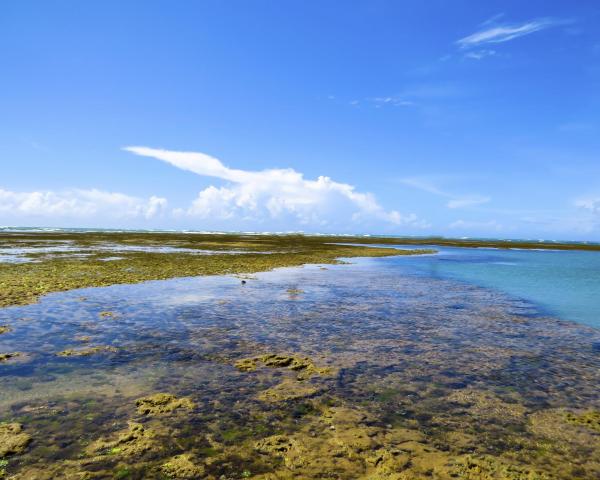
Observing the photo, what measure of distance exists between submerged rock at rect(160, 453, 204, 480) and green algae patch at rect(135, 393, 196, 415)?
1790 millimetres

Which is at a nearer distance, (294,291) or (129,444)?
(129,444)

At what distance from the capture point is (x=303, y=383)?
9.52 m

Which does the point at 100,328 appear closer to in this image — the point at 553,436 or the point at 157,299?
the point at 157,299

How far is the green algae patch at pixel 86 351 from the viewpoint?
11.1 m

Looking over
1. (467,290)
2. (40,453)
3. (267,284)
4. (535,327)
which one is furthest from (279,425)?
(467,290)

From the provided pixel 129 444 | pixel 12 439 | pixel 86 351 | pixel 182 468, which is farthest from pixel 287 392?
pixel 86 351

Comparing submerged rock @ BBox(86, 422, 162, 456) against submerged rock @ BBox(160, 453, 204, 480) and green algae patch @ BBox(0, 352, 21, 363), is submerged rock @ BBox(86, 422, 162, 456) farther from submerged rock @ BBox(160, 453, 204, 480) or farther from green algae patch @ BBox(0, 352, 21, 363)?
green algae patch @ BBox(0, 352, 21, 363)

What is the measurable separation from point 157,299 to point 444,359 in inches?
568

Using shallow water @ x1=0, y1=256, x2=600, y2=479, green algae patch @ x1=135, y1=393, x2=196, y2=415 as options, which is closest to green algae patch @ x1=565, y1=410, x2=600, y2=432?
shallow water @ x1=0, y1=256, x2=600, y2=479

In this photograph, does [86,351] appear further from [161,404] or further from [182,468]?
[182,468]

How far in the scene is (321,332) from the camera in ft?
47.3

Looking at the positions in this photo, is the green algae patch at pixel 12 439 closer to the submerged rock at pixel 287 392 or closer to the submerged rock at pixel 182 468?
the submerged rock at pixel 182 468

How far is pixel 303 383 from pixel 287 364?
1.46m

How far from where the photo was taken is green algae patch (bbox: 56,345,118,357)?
11.1 m
